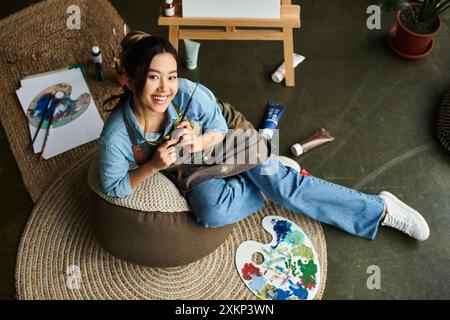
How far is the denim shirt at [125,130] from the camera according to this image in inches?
54.2

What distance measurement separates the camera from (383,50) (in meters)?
2.24

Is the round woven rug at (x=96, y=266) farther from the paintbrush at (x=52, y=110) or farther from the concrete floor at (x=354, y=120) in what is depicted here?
the paintbrush at (x=52, y=110)

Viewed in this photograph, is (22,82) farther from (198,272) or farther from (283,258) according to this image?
(283,258)

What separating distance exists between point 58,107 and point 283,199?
35.9 inches

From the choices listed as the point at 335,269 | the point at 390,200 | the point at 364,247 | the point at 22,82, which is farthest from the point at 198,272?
the point at 22,82

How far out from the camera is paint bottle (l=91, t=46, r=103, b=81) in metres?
2.00

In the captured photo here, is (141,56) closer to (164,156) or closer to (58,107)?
(164,156)

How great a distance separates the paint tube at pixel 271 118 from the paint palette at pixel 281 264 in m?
0.33

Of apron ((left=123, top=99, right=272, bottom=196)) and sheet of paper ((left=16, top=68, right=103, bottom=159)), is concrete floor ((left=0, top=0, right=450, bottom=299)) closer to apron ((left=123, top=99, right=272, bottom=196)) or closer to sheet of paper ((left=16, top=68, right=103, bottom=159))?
sheet of paper ((left=16, top=68, right=103, bottom=159))

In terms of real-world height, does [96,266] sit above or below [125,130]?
below

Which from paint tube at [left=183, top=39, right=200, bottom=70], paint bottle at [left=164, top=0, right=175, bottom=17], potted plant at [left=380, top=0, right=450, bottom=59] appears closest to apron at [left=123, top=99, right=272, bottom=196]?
paint bottle at [left=164, top=0, right=175, bottom=17]

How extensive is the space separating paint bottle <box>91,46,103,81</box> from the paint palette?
842 mm

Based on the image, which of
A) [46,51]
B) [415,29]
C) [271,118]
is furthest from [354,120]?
[46,51]

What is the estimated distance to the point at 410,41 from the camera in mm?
2139
